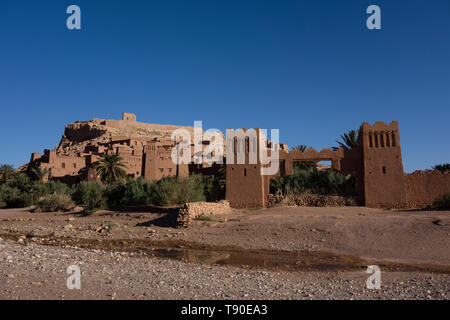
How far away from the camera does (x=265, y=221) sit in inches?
536

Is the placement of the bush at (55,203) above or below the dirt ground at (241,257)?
above

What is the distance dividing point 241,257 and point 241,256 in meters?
0.16

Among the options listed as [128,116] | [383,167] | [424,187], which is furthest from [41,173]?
[424,187]

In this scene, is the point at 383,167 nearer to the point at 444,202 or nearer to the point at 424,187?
the point at 424,187

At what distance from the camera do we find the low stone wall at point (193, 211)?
14.6m

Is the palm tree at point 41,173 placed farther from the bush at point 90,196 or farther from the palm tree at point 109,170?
the bush at point 90,196

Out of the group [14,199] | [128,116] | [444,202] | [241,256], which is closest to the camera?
[241,256]

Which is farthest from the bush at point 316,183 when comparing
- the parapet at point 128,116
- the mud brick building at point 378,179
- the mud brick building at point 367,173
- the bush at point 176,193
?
the parapet at point 128,116

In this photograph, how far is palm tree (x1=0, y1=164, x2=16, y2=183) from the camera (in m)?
34.8

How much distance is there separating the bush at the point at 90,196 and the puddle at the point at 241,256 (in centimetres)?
803

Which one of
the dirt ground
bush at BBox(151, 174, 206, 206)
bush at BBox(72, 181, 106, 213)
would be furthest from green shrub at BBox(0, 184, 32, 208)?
bush at BBox(151, 174, 206, 206)

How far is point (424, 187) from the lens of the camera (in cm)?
1716
